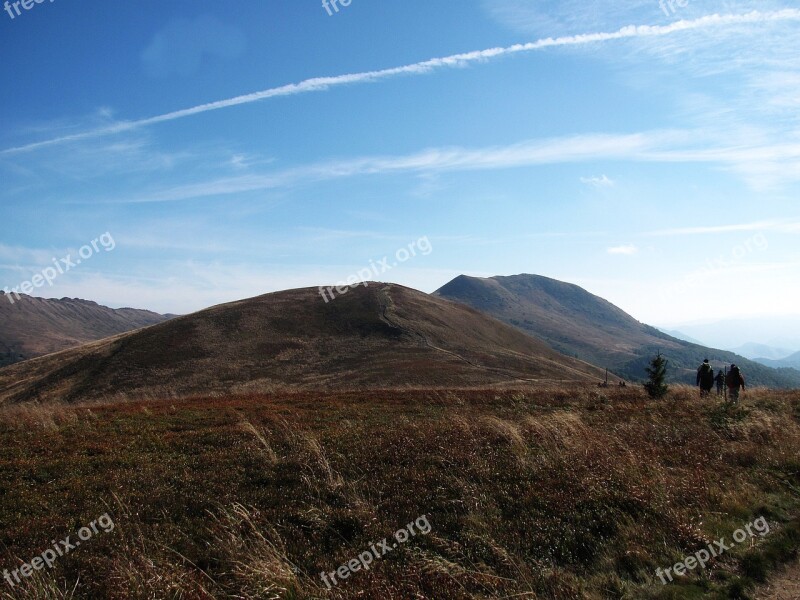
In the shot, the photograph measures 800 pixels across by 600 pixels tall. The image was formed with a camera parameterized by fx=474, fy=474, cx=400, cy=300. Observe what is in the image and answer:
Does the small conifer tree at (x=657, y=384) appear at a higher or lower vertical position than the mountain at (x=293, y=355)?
lower

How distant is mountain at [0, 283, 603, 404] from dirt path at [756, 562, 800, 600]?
37.5 m

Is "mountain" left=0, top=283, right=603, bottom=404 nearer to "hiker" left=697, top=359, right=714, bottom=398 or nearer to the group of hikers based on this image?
the group of hikers

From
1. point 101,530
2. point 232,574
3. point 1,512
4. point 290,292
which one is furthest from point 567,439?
point 290,292

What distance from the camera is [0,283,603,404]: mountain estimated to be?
55812mm

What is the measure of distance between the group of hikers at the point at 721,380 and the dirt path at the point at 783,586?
15111 mm

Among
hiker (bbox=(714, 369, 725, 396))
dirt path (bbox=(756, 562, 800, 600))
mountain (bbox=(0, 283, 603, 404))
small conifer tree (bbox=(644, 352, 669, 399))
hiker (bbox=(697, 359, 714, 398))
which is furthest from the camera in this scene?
mountain (bbox=(0, 283, 603, 404))

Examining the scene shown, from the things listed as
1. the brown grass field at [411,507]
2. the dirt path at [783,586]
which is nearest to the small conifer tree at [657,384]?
the brown grass field at [411,507]

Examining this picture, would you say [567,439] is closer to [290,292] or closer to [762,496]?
[762,496]

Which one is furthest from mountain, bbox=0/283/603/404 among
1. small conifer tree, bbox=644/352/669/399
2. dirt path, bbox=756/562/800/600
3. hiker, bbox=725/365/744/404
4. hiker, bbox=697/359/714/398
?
dirt path, bbox=756/562/800/600

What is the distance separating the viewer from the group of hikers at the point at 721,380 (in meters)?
22.5

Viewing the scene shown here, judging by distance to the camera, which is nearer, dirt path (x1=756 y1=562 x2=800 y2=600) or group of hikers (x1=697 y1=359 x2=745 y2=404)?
dirt path (x1=756 y1=562 x2=800 y2=600)

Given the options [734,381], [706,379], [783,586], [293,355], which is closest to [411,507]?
[783,586]

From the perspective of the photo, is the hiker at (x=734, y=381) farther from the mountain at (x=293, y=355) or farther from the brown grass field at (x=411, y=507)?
the mountain at (x=293, y=355)

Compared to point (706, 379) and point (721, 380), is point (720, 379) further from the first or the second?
point (706, 379)
